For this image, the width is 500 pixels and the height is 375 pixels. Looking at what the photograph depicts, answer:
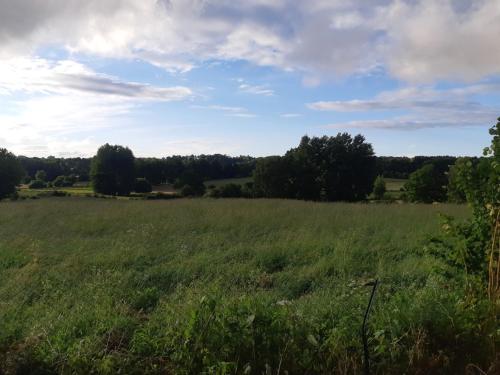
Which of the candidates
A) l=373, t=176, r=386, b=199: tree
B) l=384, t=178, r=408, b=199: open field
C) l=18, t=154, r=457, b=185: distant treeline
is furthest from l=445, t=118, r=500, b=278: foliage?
l=18, t=154, r=457, b=185: distant treeline

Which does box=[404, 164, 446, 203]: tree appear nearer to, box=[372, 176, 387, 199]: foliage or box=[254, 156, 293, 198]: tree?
box=[372, 176, 387, 199]: foliage

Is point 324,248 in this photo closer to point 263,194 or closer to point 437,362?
point 437,362

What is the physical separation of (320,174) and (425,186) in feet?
34.2

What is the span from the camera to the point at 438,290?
14.9ft

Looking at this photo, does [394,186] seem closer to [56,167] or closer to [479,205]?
[56,167]

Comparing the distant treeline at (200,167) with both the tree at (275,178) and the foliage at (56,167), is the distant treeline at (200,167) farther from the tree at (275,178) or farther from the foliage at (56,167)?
the tree at (275,178)

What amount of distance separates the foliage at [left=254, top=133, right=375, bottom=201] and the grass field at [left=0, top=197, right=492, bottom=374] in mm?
31823

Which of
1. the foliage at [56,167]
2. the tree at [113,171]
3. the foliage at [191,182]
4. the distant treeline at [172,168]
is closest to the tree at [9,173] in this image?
the distant treeline at [172,168]

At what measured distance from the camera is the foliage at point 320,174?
42.1 m

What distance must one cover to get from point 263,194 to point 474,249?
3884 centimetres

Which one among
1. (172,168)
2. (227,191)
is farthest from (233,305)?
(172,168)

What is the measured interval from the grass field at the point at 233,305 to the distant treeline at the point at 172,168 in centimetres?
4321

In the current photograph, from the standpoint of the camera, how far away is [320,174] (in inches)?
1683

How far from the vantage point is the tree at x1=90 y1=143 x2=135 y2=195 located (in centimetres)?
5019
